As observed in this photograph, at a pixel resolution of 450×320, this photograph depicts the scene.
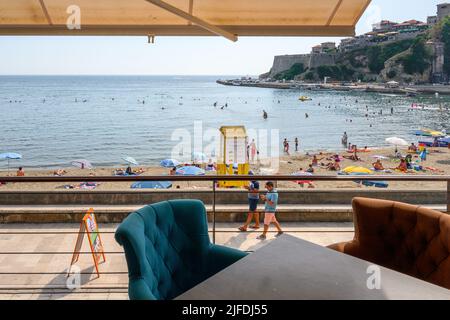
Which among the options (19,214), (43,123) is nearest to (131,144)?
(43,123)

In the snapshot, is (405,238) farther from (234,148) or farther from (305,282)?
(234,148)

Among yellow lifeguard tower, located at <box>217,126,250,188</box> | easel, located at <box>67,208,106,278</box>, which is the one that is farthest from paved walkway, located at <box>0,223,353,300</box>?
yellow lifeguard tower, located at <box>217,126,250,188</box>

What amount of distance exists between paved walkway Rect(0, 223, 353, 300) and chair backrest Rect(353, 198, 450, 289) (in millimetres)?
597

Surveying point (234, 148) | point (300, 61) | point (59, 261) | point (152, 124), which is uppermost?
point (300, 61)

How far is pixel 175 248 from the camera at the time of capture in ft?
7.50

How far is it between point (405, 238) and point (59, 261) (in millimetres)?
4058

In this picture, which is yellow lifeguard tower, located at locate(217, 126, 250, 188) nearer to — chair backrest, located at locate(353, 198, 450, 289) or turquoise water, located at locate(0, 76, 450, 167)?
chair backrest, located at locate(353, 198, 450, 289)

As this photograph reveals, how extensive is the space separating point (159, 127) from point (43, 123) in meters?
12.7

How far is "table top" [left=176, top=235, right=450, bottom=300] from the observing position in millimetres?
1584

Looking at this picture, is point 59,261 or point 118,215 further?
point 118,215

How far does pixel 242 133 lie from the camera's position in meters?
16.3

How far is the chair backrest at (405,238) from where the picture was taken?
2.27 metres

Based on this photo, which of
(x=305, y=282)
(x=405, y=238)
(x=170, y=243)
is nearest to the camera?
(x=305, y=282)

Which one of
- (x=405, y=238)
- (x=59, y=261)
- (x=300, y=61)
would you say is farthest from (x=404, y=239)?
(x=300, y=61)
